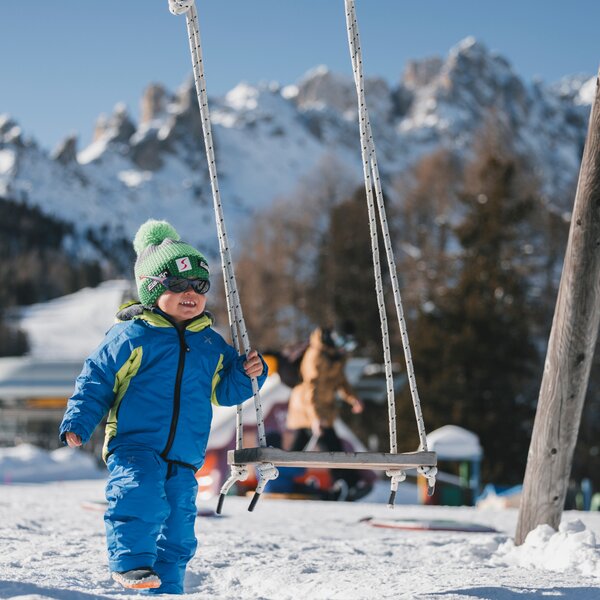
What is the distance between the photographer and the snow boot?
3125mm

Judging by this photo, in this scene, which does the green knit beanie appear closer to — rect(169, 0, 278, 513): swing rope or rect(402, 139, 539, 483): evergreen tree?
rect(169, 0, 278, 513): swing rope

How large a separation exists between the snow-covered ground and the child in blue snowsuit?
199 millimetres

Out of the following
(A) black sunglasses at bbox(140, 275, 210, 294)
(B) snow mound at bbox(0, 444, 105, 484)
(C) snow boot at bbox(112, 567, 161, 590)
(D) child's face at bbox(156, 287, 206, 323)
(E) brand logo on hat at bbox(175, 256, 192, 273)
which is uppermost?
(E) brand logo on hat at bbox(175, 256, 192, 273)

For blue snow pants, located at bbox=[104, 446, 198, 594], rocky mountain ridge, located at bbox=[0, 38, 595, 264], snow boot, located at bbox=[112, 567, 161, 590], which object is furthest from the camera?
rocky mountain ridge, located at bbox=[0, 38, 595, 264]

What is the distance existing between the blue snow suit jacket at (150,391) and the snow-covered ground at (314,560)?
539 mm

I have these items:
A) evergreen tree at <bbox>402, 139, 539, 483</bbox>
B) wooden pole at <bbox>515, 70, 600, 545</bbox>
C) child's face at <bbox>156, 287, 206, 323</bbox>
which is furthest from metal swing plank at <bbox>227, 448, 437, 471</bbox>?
evergreen tree at <bbox>402, 139, 539, 483</bbox>

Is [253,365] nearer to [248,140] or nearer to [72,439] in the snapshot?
[72,439]

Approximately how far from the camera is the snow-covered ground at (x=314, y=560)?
3.27m

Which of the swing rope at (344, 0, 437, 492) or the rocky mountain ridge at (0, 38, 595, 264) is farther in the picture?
the rocky mountain ridge at (0, 38, 595, 264)

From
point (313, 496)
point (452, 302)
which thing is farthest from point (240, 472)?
point (452, 302)

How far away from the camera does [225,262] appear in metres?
3.60

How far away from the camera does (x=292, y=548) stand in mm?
4762

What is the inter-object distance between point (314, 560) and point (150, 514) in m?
1.28

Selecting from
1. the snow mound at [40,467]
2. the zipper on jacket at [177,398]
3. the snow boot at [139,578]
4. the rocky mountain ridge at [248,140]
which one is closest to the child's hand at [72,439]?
the zipper on jacket at [177,398]
